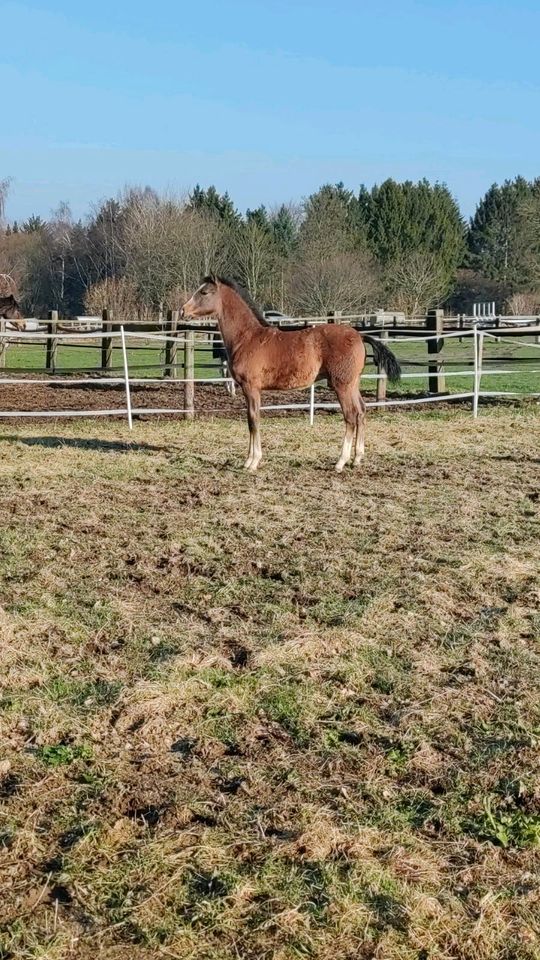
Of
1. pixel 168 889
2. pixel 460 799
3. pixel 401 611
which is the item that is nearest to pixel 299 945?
pixel 168 889

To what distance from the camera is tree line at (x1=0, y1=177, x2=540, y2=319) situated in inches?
1665

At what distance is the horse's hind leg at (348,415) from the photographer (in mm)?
9062

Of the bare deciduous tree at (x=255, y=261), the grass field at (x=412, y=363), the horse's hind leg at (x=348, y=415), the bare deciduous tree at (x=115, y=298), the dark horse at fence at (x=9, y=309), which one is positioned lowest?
the horse's hind leg at (x=348, y=415)

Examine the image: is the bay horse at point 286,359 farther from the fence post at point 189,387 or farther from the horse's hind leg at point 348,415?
the fence post at point 189,387

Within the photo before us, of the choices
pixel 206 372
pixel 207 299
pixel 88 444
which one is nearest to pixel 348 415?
pixel 207 299

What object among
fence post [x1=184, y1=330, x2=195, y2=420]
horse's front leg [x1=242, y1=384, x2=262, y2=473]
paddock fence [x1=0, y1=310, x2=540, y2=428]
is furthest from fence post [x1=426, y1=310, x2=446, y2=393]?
horse's front leg [x1=242, y1=384, x2=262, y2=473]

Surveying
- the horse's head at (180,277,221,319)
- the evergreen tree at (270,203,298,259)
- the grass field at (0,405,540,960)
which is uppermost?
the evergreen tree at (270,203,298,259)

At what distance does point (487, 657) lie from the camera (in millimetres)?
4078

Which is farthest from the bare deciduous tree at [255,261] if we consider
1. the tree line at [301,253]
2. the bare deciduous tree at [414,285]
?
the bare deciduous tree at [414,285]

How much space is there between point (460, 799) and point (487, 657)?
123 centimetres

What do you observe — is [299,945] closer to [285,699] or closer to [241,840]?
[241,840]

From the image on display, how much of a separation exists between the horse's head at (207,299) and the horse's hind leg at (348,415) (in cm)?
151

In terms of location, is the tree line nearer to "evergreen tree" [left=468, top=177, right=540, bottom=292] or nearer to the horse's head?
"evergreen tree" [left=468, top=177, right=540, bottom=292]

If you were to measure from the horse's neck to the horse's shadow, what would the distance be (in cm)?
154
